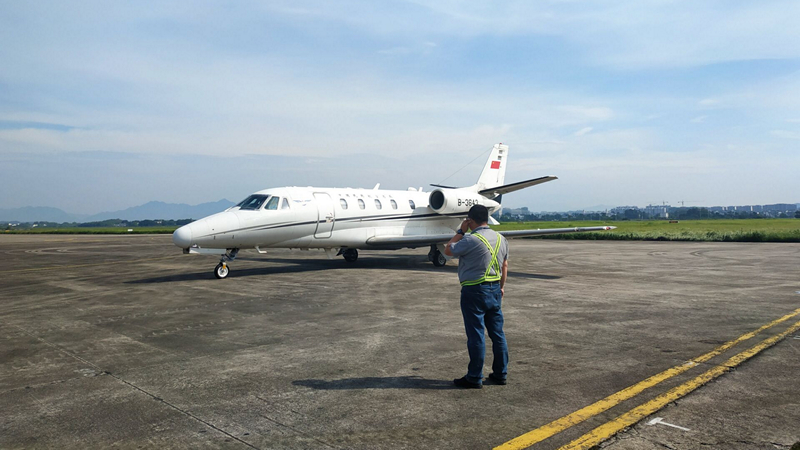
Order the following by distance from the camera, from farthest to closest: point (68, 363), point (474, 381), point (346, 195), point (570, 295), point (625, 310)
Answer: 1. point (346, 195)
2. point (570, 295)
3. point (625, 310)
4. point (68, 363)
5. point (474, 381)

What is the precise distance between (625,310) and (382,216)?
10786 millimetres

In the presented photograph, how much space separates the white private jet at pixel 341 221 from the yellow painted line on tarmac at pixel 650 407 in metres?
10.2

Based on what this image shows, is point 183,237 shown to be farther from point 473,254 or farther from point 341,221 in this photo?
point 473,254

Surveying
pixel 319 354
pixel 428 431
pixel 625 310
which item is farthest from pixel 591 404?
pixel 625 310

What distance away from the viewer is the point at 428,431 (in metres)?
4.11

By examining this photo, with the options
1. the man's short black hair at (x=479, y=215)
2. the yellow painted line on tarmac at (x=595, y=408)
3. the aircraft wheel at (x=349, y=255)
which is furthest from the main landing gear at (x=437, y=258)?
the man's short black hair at (x=479, y=215)

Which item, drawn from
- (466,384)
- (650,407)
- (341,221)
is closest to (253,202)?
(341,221)

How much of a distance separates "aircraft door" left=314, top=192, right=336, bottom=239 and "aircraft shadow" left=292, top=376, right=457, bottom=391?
38.0 ft

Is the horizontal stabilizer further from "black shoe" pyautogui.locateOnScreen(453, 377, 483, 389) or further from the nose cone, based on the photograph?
→ "black shoe" pyautogui.locateOnScreen(453, 377, 483, 389)

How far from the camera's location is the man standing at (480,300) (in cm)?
516

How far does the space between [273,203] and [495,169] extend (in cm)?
1192

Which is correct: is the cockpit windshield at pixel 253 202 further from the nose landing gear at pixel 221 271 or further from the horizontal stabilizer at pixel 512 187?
the horizontal stabilizer at pixel 512 187

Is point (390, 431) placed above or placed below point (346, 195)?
below

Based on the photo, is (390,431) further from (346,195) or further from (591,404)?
(346,195)
